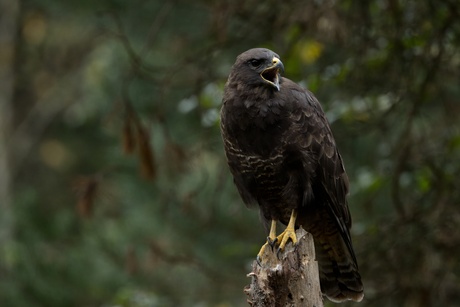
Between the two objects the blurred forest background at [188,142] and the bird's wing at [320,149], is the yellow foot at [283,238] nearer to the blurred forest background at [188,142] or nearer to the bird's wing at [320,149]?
the bird's wing at [320,149]

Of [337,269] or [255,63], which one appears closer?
[255,63]

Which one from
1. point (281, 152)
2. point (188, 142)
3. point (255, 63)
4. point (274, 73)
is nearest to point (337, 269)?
point (281, 152)

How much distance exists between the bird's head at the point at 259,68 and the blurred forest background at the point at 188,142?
1172 mm

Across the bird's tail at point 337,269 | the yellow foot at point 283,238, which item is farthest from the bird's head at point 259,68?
the bird's tail at point 337,269

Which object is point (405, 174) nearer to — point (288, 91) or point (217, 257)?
point (288, 91)

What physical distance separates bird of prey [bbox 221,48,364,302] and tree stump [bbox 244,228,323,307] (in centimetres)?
48

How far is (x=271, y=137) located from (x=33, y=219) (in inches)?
328

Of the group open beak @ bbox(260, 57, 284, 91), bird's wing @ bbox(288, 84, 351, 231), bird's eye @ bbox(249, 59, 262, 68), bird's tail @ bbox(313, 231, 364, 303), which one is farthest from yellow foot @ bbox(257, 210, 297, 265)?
bird's eye @ bbox(249, 59, 262, 68)

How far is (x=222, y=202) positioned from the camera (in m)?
11.6

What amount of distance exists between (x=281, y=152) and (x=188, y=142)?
16.1 ft

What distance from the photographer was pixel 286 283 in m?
4.93

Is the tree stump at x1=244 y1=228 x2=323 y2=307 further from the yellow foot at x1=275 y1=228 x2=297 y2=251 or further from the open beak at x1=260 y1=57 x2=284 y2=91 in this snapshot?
the open beak at x1=260 y1=57 x2=284 y2=91

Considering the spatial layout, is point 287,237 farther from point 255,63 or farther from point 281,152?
point 255,63

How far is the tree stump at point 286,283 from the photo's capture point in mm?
4895
